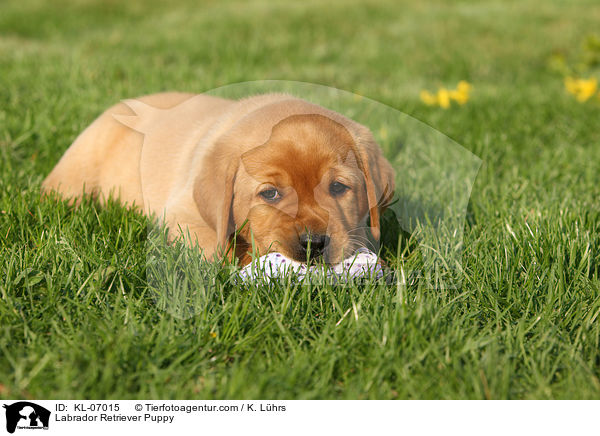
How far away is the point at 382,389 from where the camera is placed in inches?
81.1

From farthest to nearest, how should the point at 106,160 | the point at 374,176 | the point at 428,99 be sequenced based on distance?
1. the point at 428,99
2. the point at 106,160
3. the point at 374,176

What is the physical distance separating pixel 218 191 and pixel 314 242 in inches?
21.1

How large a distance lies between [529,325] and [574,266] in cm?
65

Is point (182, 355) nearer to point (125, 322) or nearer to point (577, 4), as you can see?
point (125, 322)

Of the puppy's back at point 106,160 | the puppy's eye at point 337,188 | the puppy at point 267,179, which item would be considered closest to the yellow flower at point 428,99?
the puppy's back at point 106,160

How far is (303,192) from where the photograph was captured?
8.39ft

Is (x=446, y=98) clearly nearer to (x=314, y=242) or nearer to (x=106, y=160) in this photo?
(x=106, y=160)

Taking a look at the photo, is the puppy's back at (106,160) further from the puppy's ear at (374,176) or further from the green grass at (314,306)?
the puppy's ear at (374,176)

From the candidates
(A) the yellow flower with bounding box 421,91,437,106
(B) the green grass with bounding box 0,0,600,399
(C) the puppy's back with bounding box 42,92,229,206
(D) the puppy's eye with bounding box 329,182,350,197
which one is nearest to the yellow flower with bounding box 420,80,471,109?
(A) the yellow flower with bounding box 421,91,437,106

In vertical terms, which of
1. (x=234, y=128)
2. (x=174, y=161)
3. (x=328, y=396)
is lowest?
(x=328, y=396)

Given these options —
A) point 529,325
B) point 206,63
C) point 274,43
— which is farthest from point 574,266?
point 274,43
